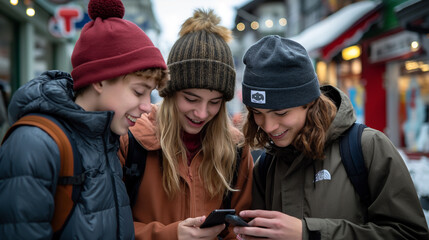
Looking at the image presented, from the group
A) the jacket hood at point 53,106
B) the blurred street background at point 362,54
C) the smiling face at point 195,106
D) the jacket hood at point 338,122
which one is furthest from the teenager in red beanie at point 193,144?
the blurred street background at point 362,54

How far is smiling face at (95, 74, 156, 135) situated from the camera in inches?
75.9

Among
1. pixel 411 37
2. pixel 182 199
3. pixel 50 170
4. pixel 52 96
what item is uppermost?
pixel 411 37

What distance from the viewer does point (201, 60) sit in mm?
2654

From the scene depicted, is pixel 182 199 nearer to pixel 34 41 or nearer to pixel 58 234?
pixel 58 234

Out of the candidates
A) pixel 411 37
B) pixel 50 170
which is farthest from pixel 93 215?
pixel 411 37

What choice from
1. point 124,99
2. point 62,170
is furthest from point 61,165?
point 124,99

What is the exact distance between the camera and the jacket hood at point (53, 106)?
5.55 feet

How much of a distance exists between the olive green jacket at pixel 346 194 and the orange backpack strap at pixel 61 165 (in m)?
1.20

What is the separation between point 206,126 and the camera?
282cm

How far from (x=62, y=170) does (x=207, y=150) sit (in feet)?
3.88

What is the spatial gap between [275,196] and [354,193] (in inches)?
19.4

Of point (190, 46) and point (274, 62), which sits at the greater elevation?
point (190, 46)

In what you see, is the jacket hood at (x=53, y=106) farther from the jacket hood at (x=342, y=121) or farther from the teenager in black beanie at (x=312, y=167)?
the jacket hood at (x=342, y=121)

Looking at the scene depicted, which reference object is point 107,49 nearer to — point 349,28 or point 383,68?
point 349,28
